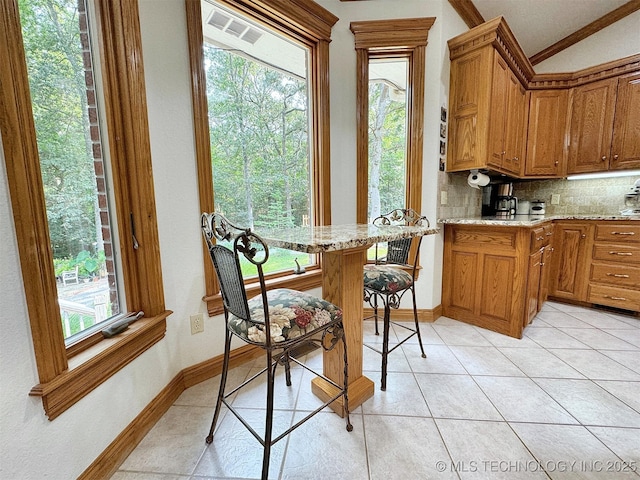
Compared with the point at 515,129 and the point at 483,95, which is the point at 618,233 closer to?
the point at 515,129

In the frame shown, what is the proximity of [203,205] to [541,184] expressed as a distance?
3.78m

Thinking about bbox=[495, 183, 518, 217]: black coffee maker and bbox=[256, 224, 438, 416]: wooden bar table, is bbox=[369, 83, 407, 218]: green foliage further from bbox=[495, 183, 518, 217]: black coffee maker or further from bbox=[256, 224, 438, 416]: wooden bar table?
bbox=[495, 183, 518, 217]: black coffee maker

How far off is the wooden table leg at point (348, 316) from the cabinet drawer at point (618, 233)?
105 inches

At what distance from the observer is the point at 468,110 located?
2234 millimetres

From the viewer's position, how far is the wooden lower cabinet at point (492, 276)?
2.07 metres

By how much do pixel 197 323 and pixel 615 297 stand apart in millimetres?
3604

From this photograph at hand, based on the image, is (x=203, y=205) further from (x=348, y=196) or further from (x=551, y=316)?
(x=551, y=316)

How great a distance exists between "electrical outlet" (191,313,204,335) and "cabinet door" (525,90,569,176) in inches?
135

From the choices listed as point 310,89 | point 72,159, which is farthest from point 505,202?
point 72,159

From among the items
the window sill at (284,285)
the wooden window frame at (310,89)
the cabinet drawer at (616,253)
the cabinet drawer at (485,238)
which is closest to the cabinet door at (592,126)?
the cabinet drawer at (616,253)

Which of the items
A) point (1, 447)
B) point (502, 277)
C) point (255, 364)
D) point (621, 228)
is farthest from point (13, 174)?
point (621, 228)

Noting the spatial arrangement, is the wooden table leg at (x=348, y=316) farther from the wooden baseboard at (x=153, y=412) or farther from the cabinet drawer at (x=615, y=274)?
the cabinet drawer at (x=615, y=274)

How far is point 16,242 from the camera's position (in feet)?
2.57

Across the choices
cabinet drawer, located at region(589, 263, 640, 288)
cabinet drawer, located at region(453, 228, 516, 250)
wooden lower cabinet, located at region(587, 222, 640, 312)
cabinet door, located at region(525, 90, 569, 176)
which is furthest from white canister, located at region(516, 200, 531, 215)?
cabinet drawer, located at region(453, 228, 516, 250)
